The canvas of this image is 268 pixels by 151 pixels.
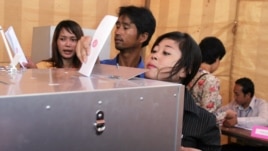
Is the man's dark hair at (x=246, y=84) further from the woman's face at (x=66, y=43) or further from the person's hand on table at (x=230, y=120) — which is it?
the woman's face at (x=66, y=43)

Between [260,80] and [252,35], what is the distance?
40 centimetres

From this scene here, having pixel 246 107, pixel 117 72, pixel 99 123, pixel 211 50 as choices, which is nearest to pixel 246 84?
pixel 246 107

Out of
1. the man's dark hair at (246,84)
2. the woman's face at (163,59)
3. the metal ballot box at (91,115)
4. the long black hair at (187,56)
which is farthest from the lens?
the man's dark hair at (246,84)

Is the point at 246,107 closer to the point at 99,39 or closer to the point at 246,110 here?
the point at 246,110

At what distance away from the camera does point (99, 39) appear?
2.23ft

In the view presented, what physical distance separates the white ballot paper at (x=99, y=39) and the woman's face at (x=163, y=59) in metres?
0.19

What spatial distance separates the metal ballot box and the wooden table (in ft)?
6.52

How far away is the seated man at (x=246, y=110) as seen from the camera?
279 cm

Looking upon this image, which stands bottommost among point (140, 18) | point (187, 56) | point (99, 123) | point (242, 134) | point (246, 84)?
point (242, 134)

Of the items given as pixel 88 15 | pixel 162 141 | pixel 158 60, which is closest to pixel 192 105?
pixel 158 60

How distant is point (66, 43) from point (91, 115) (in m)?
1.47

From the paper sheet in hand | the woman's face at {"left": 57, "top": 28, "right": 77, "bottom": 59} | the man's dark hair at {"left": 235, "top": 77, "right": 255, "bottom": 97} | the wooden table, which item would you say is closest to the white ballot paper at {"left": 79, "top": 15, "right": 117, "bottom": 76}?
the paper sheet in hand

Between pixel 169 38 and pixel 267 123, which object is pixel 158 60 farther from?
pixel 267 123

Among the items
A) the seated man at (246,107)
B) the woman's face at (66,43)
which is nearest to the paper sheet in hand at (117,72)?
the woman's face at (66,43)
